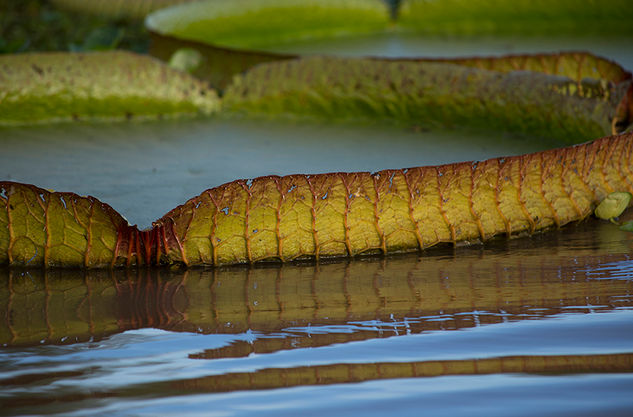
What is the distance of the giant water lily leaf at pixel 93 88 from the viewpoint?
1812 mm

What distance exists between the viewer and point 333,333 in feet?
2.73

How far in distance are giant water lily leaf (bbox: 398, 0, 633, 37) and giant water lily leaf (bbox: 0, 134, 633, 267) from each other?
200cm

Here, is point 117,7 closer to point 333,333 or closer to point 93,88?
point 93,88

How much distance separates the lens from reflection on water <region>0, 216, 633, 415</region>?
715mm

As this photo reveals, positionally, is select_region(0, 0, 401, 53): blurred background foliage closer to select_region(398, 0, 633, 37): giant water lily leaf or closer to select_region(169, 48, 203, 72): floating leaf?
select_region(398, 0, 633, 37): giant water lily leaf

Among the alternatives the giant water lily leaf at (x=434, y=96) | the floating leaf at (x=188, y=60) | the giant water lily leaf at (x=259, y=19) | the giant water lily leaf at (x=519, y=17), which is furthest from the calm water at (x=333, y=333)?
the giant water lily leaf at (x=519, y=17)

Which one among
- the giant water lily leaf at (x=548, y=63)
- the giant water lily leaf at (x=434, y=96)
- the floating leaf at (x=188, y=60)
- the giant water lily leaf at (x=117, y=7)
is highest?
the giant water lily leaf at (x=117, y=7)

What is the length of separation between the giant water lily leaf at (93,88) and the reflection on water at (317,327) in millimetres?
880

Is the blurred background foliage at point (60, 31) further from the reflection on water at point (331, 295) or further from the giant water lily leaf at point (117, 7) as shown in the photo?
the reflection on water at point (331, 295)

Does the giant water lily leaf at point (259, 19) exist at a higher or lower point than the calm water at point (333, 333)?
higher

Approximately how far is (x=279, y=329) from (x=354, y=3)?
2362 millimetres

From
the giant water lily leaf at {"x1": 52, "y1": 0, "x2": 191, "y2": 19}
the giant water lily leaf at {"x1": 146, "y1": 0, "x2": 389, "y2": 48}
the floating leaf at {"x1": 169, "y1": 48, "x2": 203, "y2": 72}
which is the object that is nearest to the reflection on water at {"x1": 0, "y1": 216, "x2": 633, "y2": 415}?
the floating leaf at {"x1": 169, "y1": 48, "x2": 203, "y2": 72}

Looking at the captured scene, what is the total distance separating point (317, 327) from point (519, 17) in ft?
8.09

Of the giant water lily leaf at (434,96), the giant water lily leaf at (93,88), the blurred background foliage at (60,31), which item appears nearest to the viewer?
the giant water lily leaf at (434,96)
